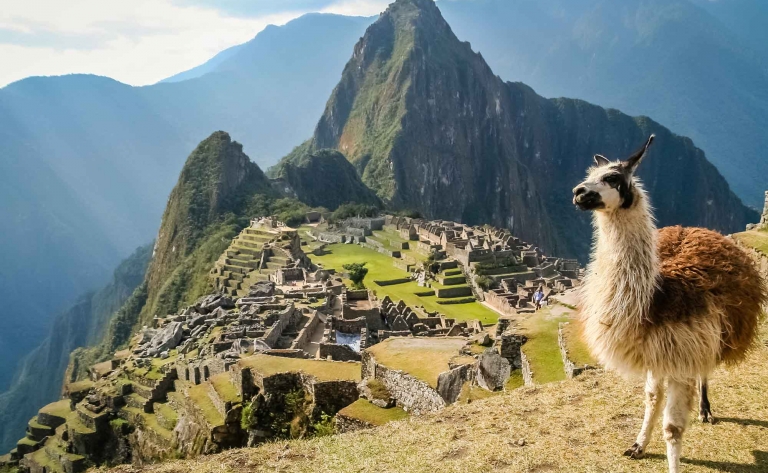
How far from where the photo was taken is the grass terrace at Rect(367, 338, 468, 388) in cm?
904

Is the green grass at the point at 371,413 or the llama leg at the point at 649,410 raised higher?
the llama leg at the point at 649,410

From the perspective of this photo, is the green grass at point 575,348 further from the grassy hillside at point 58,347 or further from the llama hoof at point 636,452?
the grassy hillside at point 58,347

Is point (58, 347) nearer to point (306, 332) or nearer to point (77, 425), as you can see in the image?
point (77, 425)

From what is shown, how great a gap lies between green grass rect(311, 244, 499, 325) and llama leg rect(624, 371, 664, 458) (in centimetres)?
1541

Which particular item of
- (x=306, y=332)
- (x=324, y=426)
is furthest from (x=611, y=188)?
(x=306, y=332)

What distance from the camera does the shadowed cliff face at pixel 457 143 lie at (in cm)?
14088

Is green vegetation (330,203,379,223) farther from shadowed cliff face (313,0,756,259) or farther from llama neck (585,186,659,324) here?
llama neck (585,186,659,324)

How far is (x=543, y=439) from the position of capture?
532 cm

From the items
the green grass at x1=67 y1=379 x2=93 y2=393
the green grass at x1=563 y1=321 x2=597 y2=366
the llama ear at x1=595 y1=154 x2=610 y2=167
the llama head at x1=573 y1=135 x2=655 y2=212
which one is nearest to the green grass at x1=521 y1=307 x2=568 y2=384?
the green grass at x1=563 y1=321 x2=597 y2=366

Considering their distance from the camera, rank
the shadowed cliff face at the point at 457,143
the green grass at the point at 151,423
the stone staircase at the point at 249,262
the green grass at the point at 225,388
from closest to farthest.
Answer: the green grass at the point at 225,388 < the green grass at the point at 151,423 < the stone staircase at the point at 249,262 < the shadowed cliff face at the point at 457,143

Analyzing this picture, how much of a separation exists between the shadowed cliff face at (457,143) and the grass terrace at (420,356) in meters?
114

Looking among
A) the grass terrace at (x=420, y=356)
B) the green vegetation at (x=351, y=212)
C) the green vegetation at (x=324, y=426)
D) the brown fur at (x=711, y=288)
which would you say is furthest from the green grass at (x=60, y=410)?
the green vegetation at (x=351, y=212)

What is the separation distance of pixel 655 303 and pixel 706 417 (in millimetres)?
1440

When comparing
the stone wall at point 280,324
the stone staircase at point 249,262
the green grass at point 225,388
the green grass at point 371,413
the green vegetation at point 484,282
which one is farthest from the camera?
the stone staircase at point 249,262
